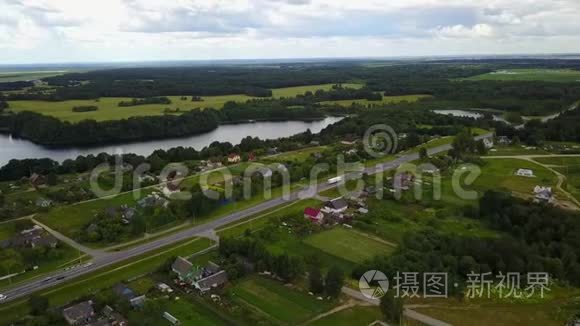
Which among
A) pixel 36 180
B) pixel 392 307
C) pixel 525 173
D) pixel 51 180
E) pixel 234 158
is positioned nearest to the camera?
pixel 392 307

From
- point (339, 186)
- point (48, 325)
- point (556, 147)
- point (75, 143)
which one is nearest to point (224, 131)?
point (75, 143)

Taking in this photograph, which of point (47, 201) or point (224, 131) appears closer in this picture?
point (47, 201)

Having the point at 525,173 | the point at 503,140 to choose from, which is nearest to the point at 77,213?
the point at 525,173

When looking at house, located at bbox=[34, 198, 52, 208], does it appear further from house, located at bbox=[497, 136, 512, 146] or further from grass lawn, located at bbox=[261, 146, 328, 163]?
house, located at bbox=[497, 136, 512, 146]

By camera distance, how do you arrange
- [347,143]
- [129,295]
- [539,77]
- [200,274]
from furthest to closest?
1. [539,77]
2. [347,143]
3. [200,274]
4. [129,295]

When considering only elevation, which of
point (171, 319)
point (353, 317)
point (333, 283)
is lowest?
point (353, 317)

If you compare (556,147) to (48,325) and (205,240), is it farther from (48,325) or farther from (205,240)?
(48,325)

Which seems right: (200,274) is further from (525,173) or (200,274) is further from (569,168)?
(569,168)
